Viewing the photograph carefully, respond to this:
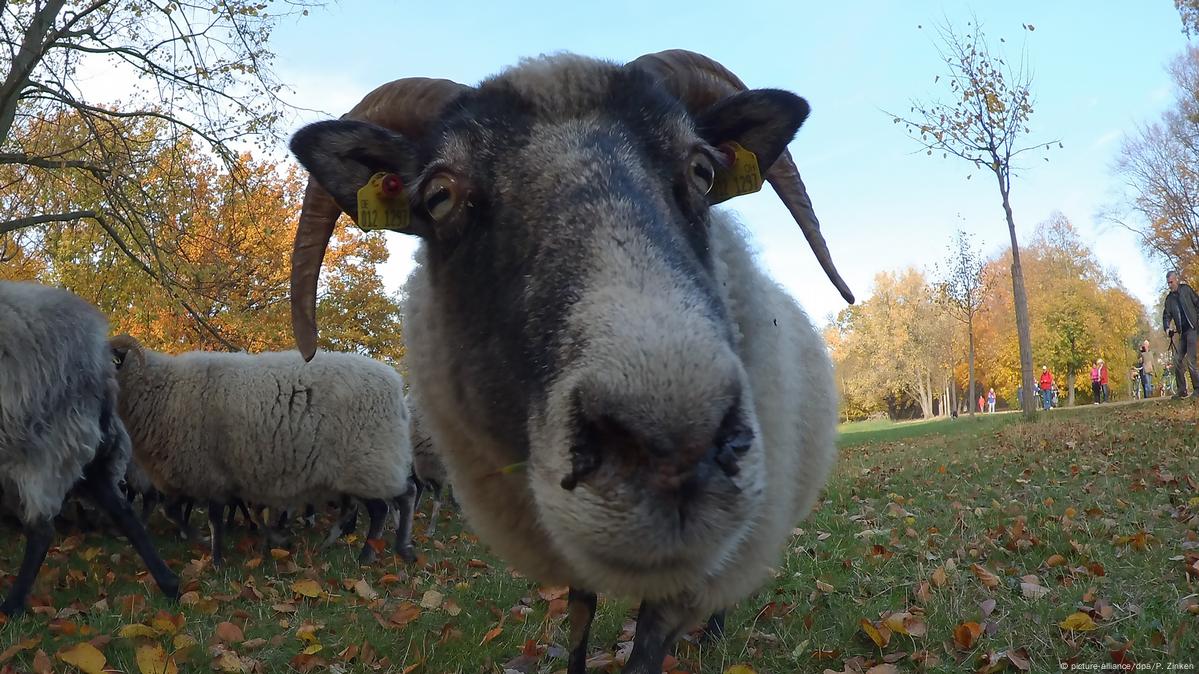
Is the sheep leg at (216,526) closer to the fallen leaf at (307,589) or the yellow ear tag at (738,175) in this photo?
the fallen leaf at (307,589)

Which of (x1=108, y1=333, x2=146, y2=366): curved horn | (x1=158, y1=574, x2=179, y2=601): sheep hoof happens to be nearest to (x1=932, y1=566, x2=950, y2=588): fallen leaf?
(x1=158, y1=574, x2=179, y2=601): sheep hoof

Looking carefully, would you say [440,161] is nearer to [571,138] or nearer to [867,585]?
[571,138]

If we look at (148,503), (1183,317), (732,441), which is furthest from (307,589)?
(1183,317)

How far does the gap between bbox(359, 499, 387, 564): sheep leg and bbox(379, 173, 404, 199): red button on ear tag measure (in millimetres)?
5255

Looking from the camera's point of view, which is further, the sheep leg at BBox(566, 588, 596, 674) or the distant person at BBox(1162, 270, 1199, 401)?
the distant person at BBox(1162, 270, 1199, 401)

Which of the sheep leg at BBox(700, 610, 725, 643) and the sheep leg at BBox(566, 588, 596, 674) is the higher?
the sheep leg at BBox(566, 588, 596, 674)

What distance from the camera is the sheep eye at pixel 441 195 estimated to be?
2562 millimetres

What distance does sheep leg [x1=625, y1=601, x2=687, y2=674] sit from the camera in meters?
2.88

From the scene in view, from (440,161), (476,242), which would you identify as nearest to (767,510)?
(476,242)

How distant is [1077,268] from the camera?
46312mm

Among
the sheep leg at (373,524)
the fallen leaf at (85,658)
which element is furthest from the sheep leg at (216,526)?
the fallen leaf at (85,658)

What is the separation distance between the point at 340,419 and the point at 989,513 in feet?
20.3

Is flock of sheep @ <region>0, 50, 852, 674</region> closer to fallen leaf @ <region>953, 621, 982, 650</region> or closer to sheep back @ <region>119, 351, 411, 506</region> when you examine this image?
fallen leaf @ <region>953, 621, 982, 650</region>

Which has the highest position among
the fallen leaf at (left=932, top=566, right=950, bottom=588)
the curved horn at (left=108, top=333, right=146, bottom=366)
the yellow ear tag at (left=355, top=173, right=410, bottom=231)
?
the yellow ear tag at (left=355, top=173, right=410, bottom=231)
